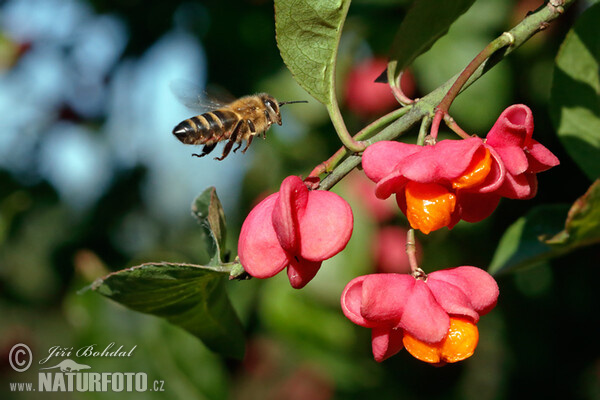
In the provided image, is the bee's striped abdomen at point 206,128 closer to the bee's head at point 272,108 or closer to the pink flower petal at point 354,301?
the bee's head at point 272,108

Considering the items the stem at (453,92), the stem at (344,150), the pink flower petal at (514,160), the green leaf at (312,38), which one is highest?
the green leaf at (312,38)

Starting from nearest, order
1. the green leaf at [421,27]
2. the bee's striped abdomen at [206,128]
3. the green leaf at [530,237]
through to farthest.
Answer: the green leaf at [421,27], the green leaf at [530,237], the bee's striped abdomen at [206,128]

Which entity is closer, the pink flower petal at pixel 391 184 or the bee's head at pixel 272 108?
the pink flower petal at pixel 391 184

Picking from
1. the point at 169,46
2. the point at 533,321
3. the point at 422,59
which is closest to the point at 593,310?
the point at 533,321

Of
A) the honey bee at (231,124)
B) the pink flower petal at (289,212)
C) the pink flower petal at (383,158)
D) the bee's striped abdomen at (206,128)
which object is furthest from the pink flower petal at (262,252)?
the bee's striped abdomen at (206,128)

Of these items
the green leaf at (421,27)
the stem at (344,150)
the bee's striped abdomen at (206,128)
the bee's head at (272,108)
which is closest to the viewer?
the stem at (344,150)

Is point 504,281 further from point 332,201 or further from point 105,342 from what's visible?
point 332,201

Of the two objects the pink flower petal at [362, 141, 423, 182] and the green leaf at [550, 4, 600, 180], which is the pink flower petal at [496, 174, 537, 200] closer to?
the pink flower petal at [362, 141, 423, 182]

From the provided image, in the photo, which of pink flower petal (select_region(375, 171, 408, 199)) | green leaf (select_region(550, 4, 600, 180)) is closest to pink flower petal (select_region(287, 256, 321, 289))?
pink flower petal (select_region(375, 171, 408, 199))
